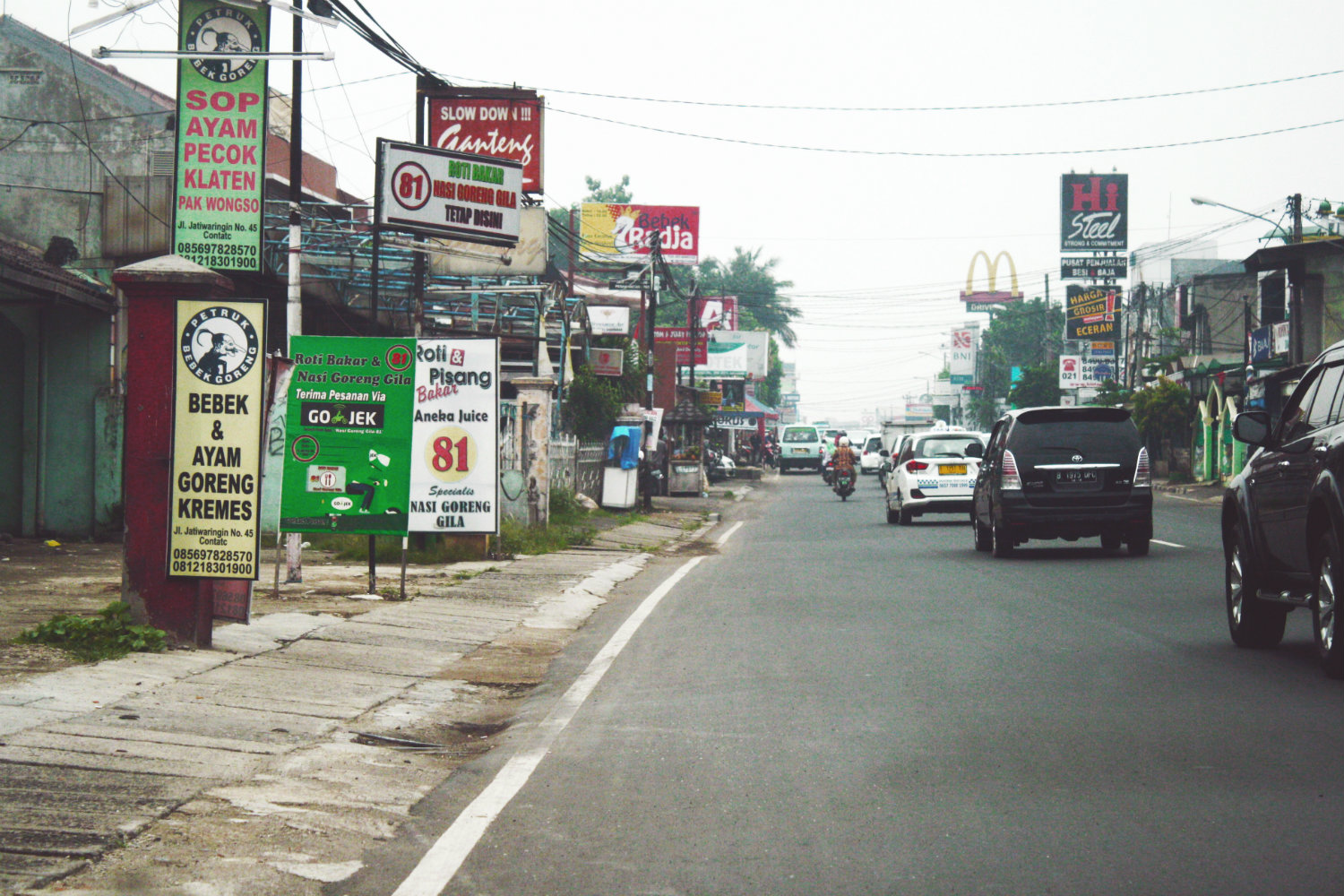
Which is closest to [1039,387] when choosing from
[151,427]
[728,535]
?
[728,535]

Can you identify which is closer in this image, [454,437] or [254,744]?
[254,744]

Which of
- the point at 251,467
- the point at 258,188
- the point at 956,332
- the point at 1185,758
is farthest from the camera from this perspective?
the point at 956,332

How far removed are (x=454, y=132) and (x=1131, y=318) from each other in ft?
186

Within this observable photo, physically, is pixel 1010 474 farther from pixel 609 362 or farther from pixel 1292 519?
pixel 609 362

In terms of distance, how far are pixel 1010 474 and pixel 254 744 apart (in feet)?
39.8

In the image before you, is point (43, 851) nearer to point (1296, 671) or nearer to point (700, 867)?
point (700, 867)

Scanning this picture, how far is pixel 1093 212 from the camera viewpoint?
81750mm

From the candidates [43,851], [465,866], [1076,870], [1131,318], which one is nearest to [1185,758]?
[1076,870]

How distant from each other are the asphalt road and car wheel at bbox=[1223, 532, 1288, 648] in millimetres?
172

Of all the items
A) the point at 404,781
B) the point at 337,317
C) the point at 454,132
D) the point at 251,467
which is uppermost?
the point at 454,132

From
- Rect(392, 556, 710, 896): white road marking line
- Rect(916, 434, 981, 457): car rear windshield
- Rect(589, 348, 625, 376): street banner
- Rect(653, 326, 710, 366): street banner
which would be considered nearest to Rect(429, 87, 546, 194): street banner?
Rect(916, 434, 981, 457): car rear windshield

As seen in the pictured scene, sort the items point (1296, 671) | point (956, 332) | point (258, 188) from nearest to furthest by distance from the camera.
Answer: point (1296, 671), point (258, 188), point (956, 332)

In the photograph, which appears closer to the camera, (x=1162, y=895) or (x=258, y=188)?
(x=1162, y=895)

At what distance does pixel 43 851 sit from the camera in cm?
492
